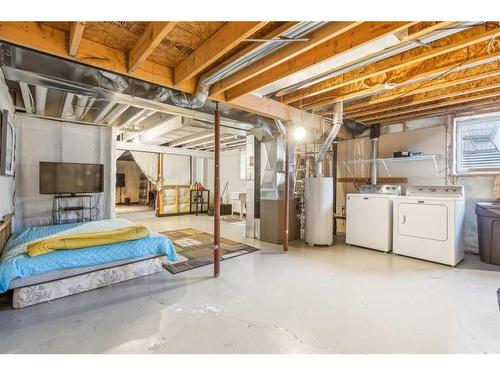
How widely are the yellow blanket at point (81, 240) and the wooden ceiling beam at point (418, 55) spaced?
3.03m

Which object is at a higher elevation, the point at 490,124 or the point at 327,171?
the point at 490,124

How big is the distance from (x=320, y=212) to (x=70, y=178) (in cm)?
461

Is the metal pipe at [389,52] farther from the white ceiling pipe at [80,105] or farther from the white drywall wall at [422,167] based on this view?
the white ceiling pipe at [80,105]

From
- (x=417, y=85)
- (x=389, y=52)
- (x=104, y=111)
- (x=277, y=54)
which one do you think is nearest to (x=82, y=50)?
(x=277, y=54)

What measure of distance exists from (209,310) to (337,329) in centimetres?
112

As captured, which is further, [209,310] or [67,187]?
[67,187]

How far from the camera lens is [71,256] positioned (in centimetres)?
248

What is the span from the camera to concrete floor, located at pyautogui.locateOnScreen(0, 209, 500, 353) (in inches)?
67.8

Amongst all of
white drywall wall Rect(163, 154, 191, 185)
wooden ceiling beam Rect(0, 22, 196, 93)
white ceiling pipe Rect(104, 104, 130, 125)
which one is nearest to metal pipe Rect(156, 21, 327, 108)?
wooden ceiling beam Rect(0, 22, 196, 93)

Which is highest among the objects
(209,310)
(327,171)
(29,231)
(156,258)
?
(327,171)

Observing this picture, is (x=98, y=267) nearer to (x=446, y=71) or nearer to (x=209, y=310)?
(x=209, y=310)

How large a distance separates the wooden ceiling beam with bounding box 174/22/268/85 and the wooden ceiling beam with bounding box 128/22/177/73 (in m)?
0.42
